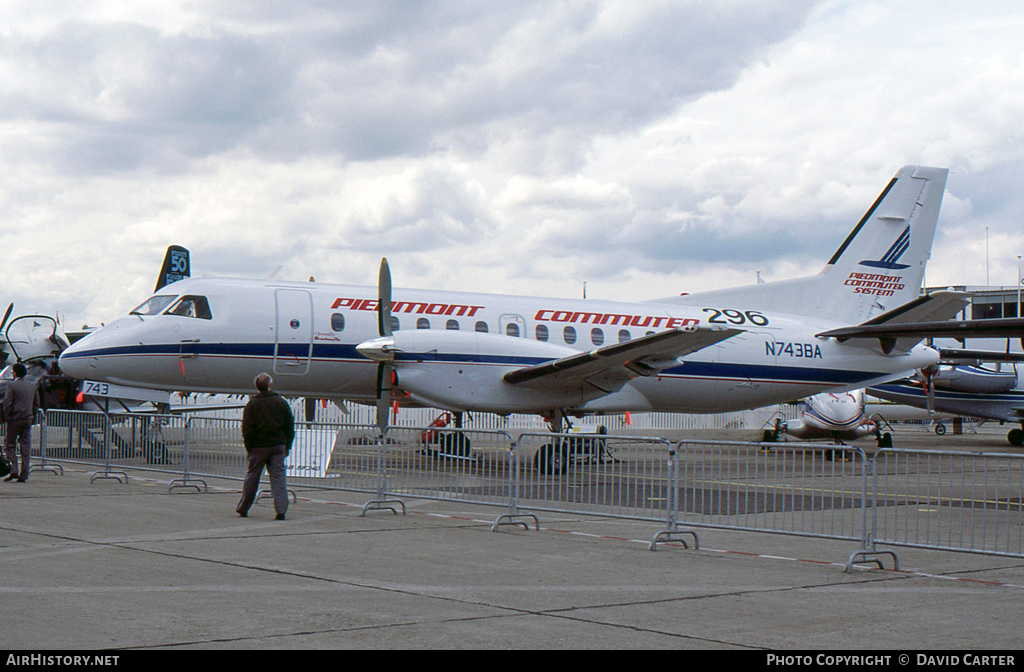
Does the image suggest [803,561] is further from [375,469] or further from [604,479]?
[375,469]

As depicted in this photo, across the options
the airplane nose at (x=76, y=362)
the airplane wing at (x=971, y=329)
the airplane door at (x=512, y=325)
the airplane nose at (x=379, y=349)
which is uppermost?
the airplane door at (x=512, y=325)

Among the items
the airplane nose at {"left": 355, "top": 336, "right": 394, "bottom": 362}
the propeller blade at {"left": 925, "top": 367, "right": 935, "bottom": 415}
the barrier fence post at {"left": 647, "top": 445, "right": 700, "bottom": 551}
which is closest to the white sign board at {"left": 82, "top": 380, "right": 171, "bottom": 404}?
the airplane nose at {"left": 355, "top": 336, "right": 394, "bottom": 362}

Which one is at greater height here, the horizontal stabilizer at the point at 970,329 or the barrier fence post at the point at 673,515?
the horizontal stabilizer at the point at 970,329

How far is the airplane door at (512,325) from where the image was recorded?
1994cm

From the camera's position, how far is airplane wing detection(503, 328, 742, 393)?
17000 millimetres

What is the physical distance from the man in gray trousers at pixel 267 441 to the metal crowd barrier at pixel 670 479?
4.01 feet

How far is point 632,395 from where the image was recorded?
20.3 m

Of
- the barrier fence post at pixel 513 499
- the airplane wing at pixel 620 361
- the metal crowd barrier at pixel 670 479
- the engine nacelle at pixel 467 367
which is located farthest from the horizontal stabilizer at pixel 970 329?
the engine nacelle at pixel 467 367

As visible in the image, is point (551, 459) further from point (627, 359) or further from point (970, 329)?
point (627, 359)

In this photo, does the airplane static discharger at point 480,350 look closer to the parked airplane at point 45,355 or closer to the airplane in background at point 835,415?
the airplane in background at point 835,415

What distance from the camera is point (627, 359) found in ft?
58.3

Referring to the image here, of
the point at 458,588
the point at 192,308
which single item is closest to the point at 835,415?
the point at 192,308
